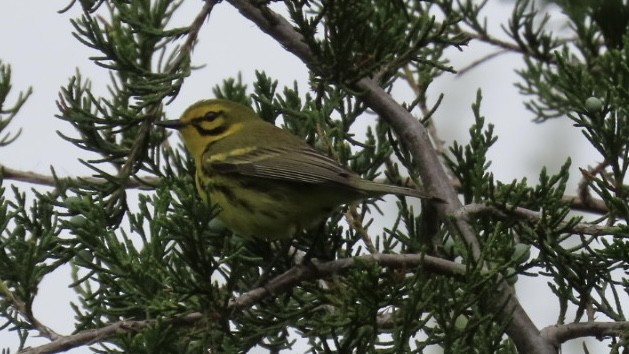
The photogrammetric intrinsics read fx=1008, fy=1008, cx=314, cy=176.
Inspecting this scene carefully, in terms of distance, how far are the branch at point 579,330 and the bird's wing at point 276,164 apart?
1.03 meters

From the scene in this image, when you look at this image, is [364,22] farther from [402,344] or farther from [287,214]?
[402,344]

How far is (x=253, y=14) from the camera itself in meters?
3.04

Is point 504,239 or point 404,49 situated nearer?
point 504,239

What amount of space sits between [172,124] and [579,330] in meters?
1.79

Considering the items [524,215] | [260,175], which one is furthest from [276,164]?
[524,215]

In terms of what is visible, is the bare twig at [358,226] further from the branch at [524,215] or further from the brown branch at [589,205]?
the brown branch at [589,205]

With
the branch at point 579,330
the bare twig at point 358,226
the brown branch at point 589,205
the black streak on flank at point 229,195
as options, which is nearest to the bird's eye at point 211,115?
the black streak on flank at point 229,195

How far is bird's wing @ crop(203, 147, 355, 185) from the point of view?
138 inches

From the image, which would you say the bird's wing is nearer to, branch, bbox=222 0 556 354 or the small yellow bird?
the small yellow bird

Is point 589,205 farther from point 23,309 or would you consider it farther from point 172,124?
point 23,309

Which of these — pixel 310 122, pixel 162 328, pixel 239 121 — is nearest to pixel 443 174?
pixel 310 122

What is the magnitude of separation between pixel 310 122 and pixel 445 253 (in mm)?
594

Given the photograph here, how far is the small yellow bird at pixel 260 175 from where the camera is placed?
337cm

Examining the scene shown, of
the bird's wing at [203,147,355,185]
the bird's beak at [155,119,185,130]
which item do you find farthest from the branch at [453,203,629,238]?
the bird's beak at [155,119,185,130]
